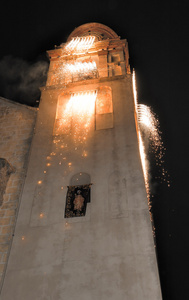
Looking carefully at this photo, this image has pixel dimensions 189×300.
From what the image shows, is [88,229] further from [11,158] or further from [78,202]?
[11,158]

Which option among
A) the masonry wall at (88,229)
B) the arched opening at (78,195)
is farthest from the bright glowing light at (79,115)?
the arched opening at (78,195)

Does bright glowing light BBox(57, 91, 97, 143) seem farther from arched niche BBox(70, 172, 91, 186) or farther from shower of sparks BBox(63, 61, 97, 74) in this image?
shower of sparks BBox(63, 61, 97, 74)

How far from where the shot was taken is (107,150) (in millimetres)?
9469

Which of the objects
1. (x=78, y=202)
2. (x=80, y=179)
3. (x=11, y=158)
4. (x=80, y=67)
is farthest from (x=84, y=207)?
(x=80, y=67)

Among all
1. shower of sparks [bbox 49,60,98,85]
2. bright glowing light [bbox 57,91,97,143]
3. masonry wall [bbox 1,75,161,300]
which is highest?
shower of sparks [bbox 49,60,98,85]

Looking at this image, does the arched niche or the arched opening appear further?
the arched niche

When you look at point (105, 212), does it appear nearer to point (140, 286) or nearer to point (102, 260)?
point (102, 260)

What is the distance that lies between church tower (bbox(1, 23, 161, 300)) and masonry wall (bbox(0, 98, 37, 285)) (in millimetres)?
454

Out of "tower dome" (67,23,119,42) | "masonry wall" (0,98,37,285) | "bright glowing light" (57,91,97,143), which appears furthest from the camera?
"tower dome" (67,23,119,42)

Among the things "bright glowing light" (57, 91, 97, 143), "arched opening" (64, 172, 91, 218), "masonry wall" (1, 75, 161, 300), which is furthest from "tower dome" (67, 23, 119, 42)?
"arched opening" (64, 172, 91, 218)

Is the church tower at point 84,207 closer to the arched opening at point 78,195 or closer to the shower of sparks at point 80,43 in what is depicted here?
the arched opening at point 78,195

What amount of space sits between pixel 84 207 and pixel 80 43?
36.2 feet

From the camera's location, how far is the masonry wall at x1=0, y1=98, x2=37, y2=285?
8484 mm

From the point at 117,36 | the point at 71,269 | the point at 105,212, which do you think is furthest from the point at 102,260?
the point at 117,36
